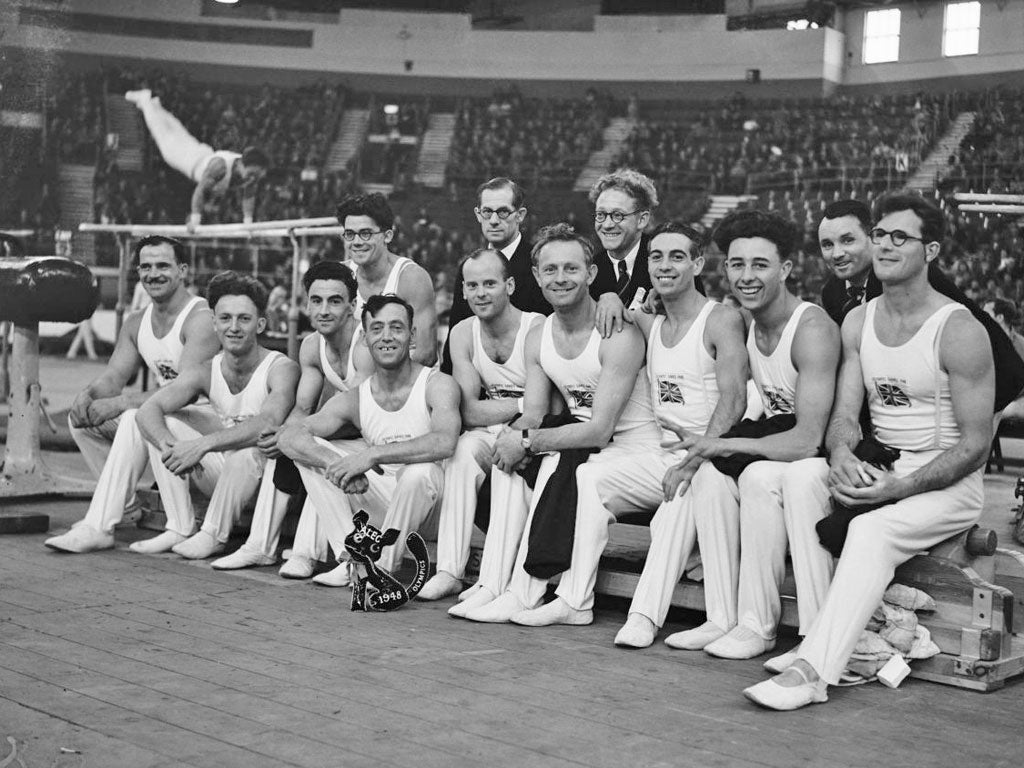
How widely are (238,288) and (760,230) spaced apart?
8.40 ft

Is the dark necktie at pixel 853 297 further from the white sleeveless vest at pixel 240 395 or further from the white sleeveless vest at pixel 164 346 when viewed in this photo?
the white sleeveless vest at pixel 164 346

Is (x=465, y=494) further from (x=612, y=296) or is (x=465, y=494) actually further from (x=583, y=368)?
(x=612, y=296)

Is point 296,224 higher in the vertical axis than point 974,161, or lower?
lower

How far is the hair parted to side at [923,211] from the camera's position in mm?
3705

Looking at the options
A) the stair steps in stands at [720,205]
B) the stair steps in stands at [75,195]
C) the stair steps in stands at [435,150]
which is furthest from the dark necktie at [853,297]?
the stair steps in stands at [435,150]

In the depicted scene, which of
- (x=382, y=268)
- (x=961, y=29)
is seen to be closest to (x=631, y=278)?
(x=382, y=268)

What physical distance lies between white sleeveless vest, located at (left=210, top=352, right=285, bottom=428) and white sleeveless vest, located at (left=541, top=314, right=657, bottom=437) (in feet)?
5.06

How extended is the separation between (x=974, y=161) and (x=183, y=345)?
Answer: 56.7 feet

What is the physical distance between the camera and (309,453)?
4914 millimetres

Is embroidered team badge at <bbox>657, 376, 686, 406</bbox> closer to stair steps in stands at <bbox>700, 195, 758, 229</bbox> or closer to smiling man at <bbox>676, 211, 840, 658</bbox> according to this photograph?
smiling man at <bbox>676, 211, 840, 658</bbox>

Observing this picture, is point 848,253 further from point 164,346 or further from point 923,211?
point 164,346

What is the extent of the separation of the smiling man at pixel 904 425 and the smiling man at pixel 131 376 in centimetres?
330

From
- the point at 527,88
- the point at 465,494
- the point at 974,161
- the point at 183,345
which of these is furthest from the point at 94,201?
the point at 465,494

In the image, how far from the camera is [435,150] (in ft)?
85.2
